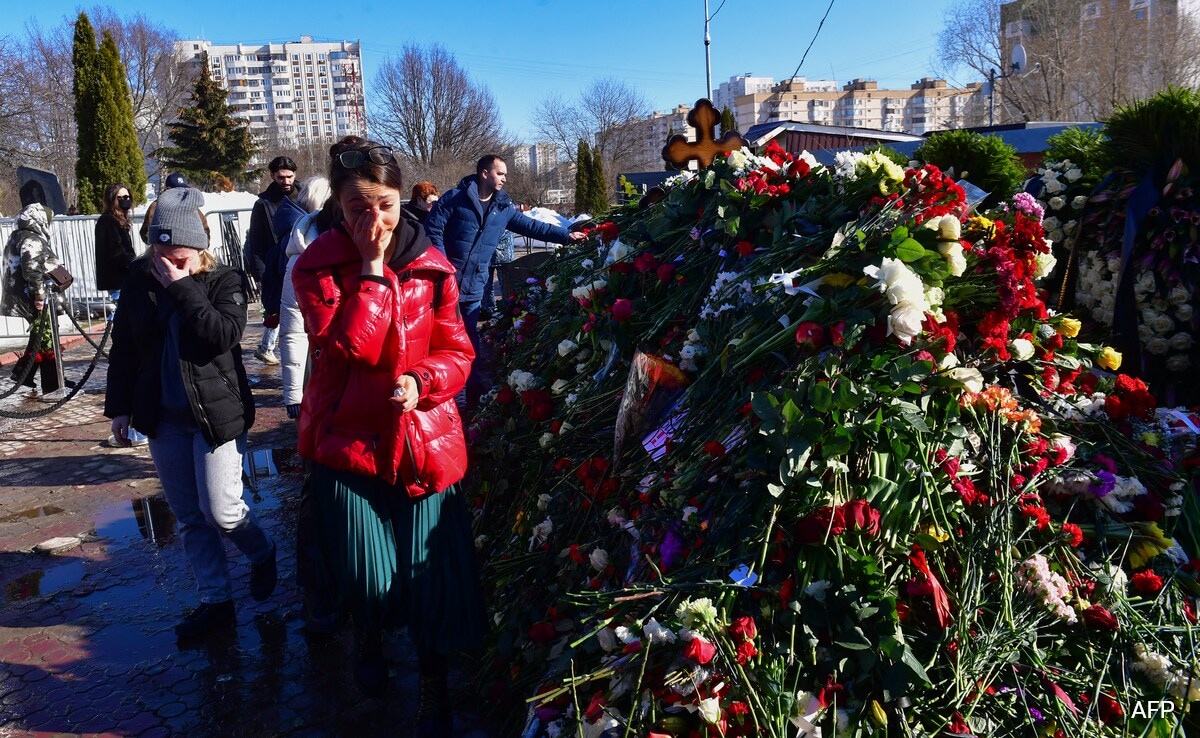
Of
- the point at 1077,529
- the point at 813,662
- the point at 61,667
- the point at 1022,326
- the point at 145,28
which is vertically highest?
the point at 145,28

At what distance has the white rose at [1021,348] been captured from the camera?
2.60 metres

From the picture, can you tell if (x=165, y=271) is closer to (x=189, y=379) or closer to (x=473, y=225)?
(x=189, y=379)

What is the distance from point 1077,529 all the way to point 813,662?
2.72 feet

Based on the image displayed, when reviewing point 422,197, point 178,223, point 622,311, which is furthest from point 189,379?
point 422,197

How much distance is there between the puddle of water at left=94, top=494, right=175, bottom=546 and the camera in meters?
4.67

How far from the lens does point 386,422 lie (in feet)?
8.65

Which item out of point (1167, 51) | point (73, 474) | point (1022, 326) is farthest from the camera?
point (1167, 51)

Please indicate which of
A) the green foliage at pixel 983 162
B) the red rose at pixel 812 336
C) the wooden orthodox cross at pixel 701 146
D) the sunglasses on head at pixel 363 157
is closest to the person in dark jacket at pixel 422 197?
the wooden orthodox cross at pixel 701 146

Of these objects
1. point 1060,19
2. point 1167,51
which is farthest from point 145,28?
point 1167,51

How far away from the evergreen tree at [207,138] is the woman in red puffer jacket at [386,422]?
1254 inches

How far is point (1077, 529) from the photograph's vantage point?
2314 millimetres

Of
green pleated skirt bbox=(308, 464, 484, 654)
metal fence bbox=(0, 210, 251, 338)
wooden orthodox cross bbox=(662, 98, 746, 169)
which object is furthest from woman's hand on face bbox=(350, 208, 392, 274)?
metal fence bbox=(0, 210, 251, 338)

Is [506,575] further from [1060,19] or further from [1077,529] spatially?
[1060,19]

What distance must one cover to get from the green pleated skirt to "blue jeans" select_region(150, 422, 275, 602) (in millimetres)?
801
